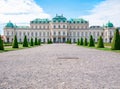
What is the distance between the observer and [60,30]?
85.7 metres

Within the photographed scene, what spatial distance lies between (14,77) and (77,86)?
6.91 ft

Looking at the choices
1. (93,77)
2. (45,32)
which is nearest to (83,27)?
(45,32)

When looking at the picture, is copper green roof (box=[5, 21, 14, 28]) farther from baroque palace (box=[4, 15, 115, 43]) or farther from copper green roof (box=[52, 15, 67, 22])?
copper green roof (box=[52, 15, 67, 22])

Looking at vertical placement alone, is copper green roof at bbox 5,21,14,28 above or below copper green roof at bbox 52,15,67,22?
below

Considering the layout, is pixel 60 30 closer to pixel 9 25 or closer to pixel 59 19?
pixel 59 19

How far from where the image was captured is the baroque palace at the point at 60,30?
85375 millimetres

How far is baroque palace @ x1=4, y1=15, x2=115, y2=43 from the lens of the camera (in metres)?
85.4

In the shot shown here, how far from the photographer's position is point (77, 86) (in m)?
5.27

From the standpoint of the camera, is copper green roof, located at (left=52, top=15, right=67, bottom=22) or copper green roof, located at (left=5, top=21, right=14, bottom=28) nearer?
copper green roof, located at (left=52, top=15, right=67, bottom=22)

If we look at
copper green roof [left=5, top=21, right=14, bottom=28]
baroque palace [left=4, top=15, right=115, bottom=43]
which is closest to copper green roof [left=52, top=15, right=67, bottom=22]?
baroque palace [left=4, top=15, right=115, bottom=43]

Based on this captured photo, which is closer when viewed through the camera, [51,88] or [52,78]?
[51,88]

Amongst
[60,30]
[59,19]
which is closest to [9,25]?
[59,19]

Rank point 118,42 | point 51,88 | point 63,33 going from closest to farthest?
point 51,88
point 118,42
point 63,33

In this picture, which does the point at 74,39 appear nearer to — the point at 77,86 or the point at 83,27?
the point at 83,27
